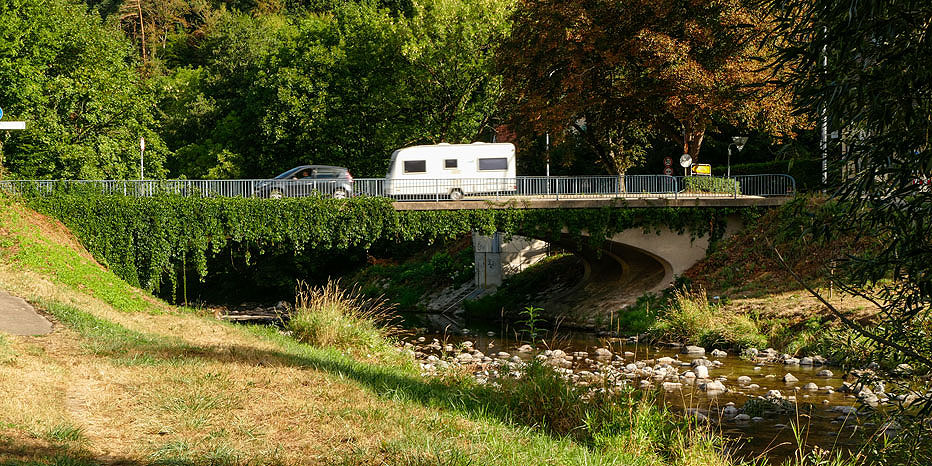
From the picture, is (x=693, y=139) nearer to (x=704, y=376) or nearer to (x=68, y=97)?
(x=704, y=376)

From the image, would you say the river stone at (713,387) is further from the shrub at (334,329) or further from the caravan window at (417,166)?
the caravan window at (417,166)

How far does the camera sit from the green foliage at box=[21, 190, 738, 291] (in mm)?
24109

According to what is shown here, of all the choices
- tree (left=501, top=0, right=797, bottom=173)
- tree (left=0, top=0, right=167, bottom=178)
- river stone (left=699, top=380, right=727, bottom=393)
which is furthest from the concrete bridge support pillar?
river stone (left=699, top=380, right=727, bottom=393)

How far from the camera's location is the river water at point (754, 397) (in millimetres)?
11211

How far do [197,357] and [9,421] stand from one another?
15.2ft

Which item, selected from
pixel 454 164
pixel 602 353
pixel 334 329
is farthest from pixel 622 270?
pixel 334 329

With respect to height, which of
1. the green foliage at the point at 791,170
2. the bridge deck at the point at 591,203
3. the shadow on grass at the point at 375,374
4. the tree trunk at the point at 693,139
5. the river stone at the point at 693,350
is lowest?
the river stone at the point at 693,350

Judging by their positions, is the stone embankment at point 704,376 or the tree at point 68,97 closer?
the stone embankment at point 704,376

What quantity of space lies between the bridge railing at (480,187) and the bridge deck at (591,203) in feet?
0.96

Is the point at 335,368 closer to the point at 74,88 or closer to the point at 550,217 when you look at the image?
the point at 550,217

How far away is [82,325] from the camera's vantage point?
1397 centimetres

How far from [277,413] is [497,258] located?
26809 mm

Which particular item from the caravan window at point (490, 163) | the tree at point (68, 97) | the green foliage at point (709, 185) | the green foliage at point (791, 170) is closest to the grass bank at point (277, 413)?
the caravan window at point (490, 163)

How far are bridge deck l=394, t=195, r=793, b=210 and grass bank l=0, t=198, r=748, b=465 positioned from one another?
1275cm
